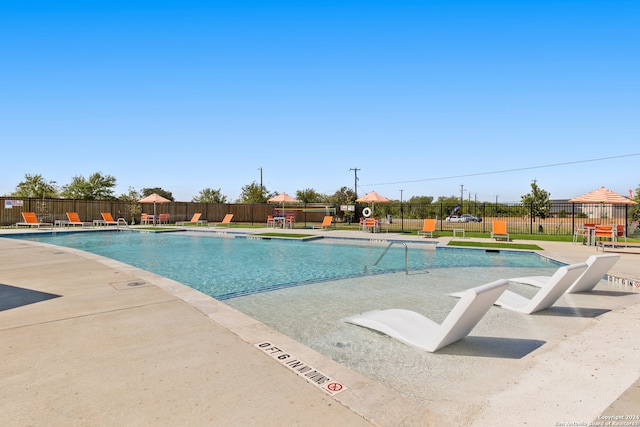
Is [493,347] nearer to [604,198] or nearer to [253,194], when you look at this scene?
[604,198]

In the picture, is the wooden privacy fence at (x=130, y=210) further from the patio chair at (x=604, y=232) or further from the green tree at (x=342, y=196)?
the patio chair at (x=604, y=232)

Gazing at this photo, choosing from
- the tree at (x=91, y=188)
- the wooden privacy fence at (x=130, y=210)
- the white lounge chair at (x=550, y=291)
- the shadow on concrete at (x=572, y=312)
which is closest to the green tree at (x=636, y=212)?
the wooden privacy fence at (x=130, y=210)

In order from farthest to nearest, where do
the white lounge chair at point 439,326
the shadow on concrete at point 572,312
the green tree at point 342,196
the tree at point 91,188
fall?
the green tree at point 342,196, the tree at point 91,188, the shadow on concrete at point 572,312, the white lounge chair at point 439,326

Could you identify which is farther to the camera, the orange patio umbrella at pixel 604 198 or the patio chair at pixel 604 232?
the orange patio umbrella at pixel 604 198

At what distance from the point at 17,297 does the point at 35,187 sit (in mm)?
36285

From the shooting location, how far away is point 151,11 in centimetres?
1200

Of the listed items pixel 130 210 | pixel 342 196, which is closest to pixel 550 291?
pixel 130 210

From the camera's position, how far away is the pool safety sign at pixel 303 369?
7.71ft

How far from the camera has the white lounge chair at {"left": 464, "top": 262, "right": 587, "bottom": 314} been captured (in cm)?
437

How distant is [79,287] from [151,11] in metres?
10.6

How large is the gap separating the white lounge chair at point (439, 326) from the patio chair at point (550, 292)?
160 cm

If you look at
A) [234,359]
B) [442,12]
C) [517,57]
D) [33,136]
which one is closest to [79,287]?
[234,359]

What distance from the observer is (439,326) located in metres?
3.48

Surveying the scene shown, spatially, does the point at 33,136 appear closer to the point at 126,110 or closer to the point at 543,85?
the point at 126,110
